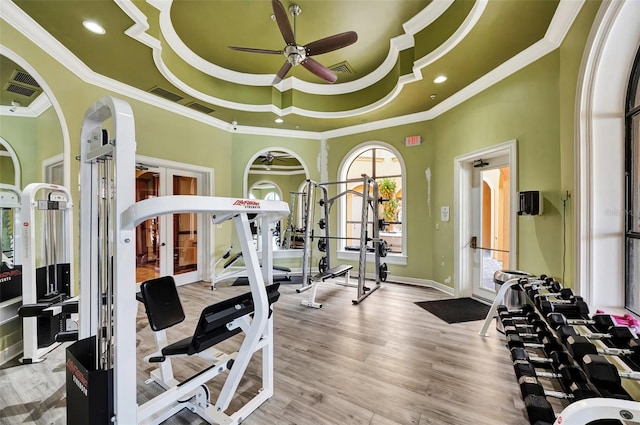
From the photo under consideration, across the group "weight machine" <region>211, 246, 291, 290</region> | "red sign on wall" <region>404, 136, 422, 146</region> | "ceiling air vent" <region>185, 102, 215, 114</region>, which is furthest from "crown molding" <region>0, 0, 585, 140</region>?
"weight machine" <region>211, 246, 291, 290</region>

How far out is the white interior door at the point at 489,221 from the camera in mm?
3773

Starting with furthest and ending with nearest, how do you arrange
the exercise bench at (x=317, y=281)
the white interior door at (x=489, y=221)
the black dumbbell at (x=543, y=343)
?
the exercise bench at (x=317, y=281) < the white interior door at (x=489, y=221) < the black dumbbell at (x=543, y=343)

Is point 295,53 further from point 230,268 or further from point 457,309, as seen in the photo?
point 230,268

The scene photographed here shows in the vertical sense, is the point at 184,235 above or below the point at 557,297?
above

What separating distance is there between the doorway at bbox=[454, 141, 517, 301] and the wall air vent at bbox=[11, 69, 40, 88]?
5470mm

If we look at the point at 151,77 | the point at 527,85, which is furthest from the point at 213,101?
the point at 527,85

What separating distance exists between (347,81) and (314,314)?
4.16 meters

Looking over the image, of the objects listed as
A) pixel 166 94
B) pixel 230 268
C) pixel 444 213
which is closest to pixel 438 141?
pixel 444 213

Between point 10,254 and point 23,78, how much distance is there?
1906mm

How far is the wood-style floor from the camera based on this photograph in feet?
5.98

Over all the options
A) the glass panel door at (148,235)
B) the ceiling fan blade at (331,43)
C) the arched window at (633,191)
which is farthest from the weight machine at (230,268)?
the arched window at (633,191)

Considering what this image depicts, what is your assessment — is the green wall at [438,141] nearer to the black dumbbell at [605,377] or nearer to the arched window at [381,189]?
the arched window at [381,189]

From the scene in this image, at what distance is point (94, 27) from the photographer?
2695mm

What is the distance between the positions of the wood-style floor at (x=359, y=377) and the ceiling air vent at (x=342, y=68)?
3965 mm
